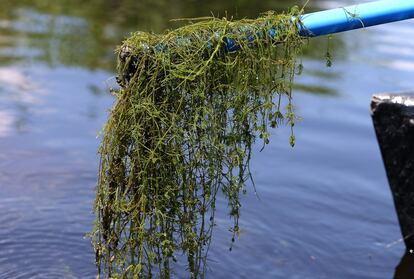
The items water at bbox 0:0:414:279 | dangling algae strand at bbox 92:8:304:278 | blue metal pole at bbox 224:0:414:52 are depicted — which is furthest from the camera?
water at bbox 0:0:414:279

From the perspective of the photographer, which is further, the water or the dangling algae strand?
the water

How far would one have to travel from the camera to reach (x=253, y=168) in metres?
6.09

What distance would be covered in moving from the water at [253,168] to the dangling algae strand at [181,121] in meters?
0.80

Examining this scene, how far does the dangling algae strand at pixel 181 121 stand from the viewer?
3270mm

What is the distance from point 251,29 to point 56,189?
8.86 feet

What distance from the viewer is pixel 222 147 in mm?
3334

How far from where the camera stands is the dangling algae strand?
10.7ft

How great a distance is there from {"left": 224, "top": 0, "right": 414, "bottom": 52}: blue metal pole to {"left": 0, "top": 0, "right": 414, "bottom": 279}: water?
80cm

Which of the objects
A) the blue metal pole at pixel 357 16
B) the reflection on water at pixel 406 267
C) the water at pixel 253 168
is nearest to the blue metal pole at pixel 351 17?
the blue metal pole at pixel 357 16

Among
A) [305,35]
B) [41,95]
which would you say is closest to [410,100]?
[305,35]

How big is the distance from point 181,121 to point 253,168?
2822 mm

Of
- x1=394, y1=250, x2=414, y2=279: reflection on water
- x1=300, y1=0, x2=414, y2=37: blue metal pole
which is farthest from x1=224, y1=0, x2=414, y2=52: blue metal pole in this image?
x1=394, y1=250, x2=414, y2=279: reflection on water

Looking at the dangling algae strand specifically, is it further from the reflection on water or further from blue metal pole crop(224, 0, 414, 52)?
the reflection on water

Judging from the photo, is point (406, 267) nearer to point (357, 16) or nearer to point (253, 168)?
point (253, 168)
